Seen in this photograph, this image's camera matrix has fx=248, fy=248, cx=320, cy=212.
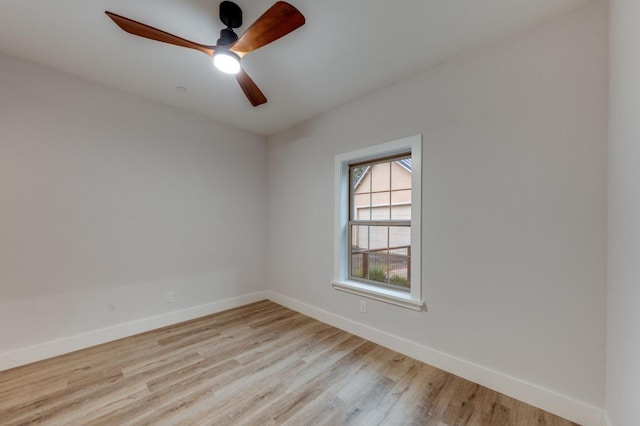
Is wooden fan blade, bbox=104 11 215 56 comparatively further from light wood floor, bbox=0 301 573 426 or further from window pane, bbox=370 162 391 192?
light wood floor, bbox=0 301 573 426

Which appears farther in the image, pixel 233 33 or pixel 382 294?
pixel 382 294

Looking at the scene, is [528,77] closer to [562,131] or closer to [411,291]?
[562,131]

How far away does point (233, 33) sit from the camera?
1.67 m

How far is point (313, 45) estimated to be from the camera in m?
1.97

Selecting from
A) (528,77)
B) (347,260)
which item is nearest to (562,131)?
(528,77)

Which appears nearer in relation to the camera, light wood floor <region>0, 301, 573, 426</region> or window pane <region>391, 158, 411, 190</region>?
light wood floor <region>0, 301, 573, 426</region>

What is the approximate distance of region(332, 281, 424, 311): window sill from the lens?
7.57ft

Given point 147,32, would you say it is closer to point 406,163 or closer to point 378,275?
point 406,163

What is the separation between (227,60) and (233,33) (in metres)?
0.17

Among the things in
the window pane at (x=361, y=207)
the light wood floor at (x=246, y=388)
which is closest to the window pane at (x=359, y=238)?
the window pane at (x=361, y=207)

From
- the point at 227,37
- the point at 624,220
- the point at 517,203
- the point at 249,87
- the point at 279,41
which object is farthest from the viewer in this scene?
the point at 249,87

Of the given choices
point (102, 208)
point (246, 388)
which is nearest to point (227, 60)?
point (102, 208)

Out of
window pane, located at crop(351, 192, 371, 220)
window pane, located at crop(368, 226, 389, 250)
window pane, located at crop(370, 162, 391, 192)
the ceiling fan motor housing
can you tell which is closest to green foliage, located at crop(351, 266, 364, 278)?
window pane, located at crop(368, 226, 389, 250)

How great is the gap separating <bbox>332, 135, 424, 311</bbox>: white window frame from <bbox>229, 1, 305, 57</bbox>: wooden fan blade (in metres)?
1.44
